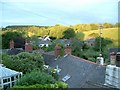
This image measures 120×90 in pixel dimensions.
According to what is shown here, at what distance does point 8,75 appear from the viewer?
8406mm

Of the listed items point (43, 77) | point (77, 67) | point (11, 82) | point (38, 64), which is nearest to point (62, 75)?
point (77, 67)

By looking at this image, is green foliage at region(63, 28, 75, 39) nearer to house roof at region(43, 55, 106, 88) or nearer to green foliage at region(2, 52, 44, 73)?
house roof at region(43, 55, 106, 88)

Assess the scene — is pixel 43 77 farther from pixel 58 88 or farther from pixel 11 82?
pixel 11 82

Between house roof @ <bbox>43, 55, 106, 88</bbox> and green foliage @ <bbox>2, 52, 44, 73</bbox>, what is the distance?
1544 mm

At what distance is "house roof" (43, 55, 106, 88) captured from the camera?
10086 millimetres

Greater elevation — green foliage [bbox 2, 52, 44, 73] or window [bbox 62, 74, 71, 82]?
green foliage [bbox 2, 52, 44, 73]

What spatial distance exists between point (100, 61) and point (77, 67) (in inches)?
43.2

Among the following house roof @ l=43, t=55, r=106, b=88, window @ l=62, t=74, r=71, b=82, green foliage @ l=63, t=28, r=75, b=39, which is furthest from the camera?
green foliage @ l=63, t=28, r=75, b=39

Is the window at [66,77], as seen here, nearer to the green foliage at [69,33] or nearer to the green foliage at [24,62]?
the green foliage at [24,62]

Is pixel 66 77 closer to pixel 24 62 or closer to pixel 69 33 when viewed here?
pixel 24 62

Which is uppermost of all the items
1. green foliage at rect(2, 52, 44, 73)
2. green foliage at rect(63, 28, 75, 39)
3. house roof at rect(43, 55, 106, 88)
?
green foliage at rect(63, 28, 75, 39)

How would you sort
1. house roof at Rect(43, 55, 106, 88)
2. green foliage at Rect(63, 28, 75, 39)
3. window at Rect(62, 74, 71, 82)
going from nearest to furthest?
house roof at Rect(43, 55, 106, 88) < window at Rect(62, 74, 71, 82) < green foliage at Rect(63, 28, 75, 39)

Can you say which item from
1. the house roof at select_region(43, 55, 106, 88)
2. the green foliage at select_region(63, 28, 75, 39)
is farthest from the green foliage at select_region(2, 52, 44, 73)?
the green foliage at select_region(63, 28, 75, 39)

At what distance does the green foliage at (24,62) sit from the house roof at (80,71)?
1544 mm
